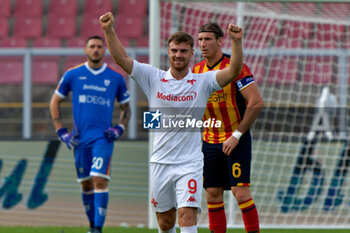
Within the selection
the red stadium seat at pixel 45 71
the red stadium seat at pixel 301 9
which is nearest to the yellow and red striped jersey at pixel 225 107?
the red stadium seat at pixel 301 9

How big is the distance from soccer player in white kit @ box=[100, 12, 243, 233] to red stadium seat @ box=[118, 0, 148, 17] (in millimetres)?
7260

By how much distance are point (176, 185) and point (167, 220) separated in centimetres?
27

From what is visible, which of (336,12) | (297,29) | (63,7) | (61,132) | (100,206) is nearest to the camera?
(100,206)

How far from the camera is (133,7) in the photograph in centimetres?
1130

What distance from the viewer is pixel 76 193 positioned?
765 cm

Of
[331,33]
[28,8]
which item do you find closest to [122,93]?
[331,33]

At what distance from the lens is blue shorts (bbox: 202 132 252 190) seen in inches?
183

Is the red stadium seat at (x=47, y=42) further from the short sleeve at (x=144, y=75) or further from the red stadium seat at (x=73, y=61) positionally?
the short sleeve at (x=144, y=75)

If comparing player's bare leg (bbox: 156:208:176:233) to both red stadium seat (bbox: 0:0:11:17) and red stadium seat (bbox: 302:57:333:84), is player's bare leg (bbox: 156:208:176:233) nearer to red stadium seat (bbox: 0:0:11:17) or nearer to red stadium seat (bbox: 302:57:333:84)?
red stadium seat (bbox: 302:57:333:84)

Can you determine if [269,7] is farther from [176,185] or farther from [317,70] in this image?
[176,185]

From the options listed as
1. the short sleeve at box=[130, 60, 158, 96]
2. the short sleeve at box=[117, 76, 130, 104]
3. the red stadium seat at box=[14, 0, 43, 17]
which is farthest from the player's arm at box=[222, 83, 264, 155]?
the red stadium seat at box=[14, 0, 43, 17]

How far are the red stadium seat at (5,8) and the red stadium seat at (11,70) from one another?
2.45 meters

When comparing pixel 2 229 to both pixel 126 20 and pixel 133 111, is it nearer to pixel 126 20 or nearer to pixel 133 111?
pixel 133 111

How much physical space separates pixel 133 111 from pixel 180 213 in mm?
3925
